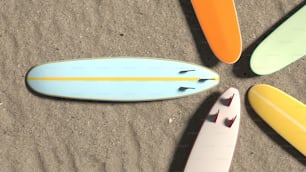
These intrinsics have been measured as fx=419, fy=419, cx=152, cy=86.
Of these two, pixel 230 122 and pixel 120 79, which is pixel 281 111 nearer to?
pixel 230 122

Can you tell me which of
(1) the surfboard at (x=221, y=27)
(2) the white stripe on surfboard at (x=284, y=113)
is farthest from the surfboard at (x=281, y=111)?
(1) the surfboard at (x=221, y=27)

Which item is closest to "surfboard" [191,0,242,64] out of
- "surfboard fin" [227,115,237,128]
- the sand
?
the sand

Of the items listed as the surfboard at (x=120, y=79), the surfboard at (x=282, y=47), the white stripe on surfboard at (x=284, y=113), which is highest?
the surfboard at (x=120, y=79)

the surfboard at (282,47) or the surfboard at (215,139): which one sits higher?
the surfboard at (282,47)

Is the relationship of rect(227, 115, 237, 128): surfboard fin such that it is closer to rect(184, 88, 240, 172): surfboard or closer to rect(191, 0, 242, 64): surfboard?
rect(184, 88, 240, 172): surfboard

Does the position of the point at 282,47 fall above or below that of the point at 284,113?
above

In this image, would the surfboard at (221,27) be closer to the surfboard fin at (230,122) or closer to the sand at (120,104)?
the sand at (120,104)

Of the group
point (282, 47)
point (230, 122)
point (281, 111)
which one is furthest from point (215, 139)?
point (282, 47)
